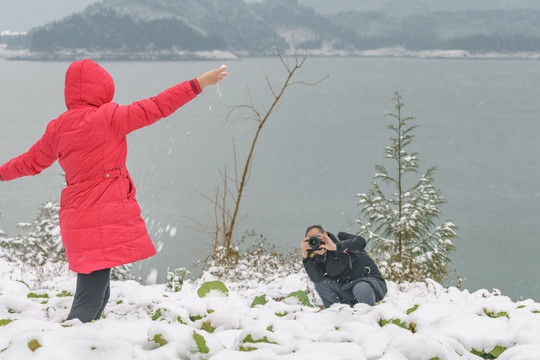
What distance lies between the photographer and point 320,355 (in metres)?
1.81

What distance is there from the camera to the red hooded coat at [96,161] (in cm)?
245

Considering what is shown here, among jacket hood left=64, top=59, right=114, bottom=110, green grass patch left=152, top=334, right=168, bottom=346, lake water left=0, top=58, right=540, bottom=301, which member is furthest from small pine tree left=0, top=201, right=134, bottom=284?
green grass patch left=152, top=334, right=168, bottom=346

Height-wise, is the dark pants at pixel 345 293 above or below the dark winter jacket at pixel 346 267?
below

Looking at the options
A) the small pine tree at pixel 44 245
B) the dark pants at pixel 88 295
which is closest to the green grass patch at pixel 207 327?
the dark pants at pixel 88 295

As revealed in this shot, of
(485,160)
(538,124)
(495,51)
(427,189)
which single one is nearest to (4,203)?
(427,189)

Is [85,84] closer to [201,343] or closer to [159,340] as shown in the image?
[159,340]

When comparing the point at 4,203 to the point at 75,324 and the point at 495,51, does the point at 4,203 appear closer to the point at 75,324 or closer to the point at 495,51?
the point at 75,324

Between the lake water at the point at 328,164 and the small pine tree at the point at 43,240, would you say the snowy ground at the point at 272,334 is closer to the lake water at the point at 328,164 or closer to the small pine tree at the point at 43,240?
the lake water at the point at 328,164

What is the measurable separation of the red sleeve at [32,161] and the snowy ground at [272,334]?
0.95 metres

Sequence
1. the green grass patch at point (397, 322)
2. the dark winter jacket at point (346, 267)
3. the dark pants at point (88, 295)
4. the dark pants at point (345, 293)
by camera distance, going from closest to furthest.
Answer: the green grass patch at point (397, 322), the dark pants at point (88, 295), the dark pants at point (345, 293), the dark winter jacket at point (346, 267)


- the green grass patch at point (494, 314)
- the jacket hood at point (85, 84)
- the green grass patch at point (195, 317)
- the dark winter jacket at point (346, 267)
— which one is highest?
the jacket hood at point (85, 84)

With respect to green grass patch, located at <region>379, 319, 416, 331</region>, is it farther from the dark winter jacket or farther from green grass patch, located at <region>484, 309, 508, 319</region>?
the dark winter jacket

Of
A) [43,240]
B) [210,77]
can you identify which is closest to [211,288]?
[210,77]

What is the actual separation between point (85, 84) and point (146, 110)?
40 centimetres
